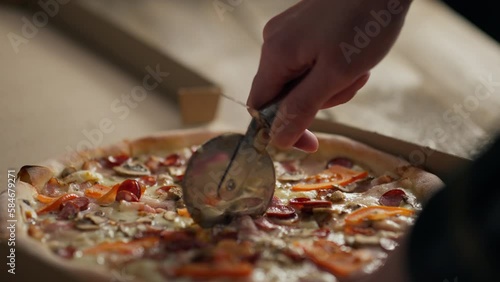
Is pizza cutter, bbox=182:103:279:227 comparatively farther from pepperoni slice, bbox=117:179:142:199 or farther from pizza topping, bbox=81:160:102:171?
pizza topping, bbox=81:160:102:171

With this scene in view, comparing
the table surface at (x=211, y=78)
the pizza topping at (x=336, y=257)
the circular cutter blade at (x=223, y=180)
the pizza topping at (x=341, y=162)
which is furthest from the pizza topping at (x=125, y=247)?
the table surface at (x=211, y=78)

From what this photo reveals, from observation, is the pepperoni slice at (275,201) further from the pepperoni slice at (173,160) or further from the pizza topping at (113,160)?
the pizza topping at (113,160)

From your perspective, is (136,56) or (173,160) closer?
(173,160)

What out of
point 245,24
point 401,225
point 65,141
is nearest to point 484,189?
point 401,225

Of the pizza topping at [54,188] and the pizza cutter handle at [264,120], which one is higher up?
the pizza cutter handle at [264,120]

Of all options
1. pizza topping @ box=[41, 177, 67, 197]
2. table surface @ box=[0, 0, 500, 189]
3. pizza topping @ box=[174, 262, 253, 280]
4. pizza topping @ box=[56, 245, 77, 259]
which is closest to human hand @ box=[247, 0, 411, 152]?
pizza topping @ box=[174, 262, 253, 280]

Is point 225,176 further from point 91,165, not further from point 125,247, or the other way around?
point 91,165

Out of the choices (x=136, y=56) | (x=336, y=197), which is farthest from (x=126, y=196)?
(x=136, y=56)
